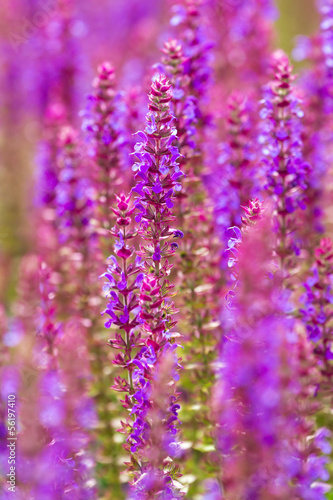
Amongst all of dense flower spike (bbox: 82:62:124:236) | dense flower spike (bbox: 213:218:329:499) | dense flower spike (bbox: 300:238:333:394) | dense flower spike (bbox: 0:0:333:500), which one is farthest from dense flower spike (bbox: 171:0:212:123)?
dense flower spike (bbox: 213:218:329:499)

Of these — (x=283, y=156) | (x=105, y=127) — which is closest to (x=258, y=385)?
(x=283, y=156)

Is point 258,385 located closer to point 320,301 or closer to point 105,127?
point 320,301

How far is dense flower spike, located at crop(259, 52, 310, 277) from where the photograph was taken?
3299 millimetres

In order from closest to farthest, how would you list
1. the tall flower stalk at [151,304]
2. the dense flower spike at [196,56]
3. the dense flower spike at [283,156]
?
the tall flower stalk at [151,304] < the dense flower spike at [283,156] < the dense flower spike at [196,56]

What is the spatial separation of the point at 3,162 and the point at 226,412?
5702mm

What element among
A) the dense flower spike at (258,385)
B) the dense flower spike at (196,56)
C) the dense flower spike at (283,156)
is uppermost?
the dense flower spike at (196,56)

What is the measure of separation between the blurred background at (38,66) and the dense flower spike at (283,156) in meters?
1.65

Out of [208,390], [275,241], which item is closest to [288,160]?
[275,241]

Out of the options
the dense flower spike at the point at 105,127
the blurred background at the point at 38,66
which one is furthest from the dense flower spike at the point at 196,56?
the blurred background at the point at 38,66

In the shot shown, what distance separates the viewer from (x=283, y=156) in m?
3.30

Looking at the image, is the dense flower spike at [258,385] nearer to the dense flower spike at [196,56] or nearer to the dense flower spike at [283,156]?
the dense flower spike at [283,156]

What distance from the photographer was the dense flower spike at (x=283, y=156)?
3.30 m

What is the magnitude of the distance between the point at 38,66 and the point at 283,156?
3912 millimetres

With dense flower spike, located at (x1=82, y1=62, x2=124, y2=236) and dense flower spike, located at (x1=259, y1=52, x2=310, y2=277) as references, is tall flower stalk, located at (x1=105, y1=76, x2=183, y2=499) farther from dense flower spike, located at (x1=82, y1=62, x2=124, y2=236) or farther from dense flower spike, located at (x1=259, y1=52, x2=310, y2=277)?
dense flower spike, located at (x1=82, y1=62, x2=124, y2=236)
